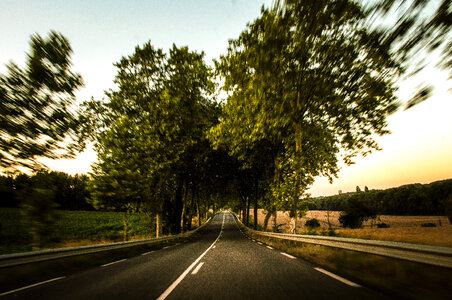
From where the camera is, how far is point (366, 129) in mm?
11438

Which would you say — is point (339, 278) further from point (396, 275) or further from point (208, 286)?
point (208, 286)

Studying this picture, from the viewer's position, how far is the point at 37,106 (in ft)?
24.3

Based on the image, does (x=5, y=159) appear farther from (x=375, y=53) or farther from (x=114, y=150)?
(x=375, y=53)

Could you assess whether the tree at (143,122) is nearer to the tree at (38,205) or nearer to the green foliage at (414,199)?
the tree at (38,205)

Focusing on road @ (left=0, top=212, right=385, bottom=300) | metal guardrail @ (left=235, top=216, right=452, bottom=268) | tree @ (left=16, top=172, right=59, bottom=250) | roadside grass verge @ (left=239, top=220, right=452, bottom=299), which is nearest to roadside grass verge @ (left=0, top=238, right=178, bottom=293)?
road @ (left=0, top=212, right=385, bottom=300)

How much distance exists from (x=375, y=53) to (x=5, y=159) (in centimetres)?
1048

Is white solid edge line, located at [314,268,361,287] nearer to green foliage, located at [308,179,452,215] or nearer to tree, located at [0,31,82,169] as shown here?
tree, located at [0,31,82,169]

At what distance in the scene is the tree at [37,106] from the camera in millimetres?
6816

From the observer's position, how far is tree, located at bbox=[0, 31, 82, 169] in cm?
682

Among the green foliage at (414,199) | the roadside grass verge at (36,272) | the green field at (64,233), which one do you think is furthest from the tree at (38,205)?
the green foliage at (414,199)

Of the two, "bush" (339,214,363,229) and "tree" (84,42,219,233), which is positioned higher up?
"tree" (84,42,219,233)

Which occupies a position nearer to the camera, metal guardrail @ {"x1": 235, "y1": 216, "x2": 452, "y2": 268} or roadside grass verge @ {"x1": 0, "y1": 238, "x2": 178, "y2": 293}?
metal guardrail @ {"x1": 235, "y1": 216, "x2": 452, "y2": 268}

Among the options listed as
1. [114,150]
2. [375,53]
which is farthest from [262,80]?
[114,150]

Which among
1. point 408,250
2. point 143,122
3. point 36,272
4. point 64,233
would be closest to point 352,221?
point 143,122
